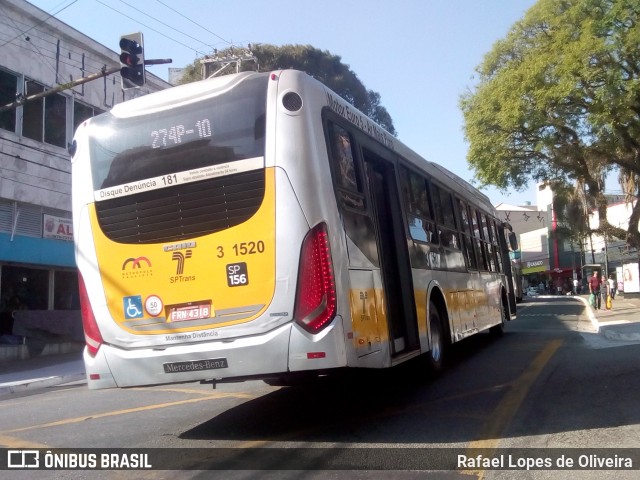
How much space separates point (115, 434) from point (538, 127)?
63.5ft

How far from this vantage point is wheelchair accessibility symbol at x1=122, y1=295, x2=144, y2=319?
6.14m

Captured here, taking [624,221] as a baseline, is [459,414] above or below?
below

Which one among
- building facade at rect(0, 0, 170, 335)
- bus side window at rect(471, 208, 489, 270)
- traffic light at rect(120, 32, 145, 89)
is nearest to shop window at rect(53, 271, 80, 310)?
building facade at rect(0, 0, 170, 335)

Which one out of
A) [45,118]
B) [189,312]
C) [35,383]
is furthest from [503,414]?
[45,118]

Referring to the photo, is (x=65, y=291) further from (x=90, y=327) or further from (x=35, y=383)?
(x=90, y=327)

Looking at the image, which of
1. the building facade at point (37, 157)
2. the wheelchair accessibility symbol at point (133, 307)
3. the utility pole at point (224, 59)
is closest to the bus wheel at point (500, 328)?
the wheelchair accessibility symbol at point (133, 307)

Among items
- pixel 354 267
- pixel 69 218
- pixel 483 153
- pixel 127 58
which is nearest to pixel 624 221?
pixel 483 153

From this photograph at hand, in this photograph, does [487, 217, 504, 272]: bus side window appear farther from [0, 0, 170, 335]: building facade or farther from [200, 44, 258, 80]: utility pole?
[200, 44, 258, 80]: utility pole

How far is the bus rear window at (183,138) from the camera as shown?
5949 millimetres

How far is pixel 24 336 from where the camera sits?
17.7 meters

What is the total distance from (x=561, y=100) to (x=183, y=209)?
17738 mm

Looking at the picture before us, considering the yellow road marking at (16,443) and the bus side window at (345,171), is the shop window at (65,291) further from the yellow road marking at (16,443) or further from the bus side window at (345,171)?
the bus side window at (345,171)

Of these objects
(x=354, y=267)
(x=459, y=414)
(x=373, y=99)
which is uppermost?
(x=373, y=99)

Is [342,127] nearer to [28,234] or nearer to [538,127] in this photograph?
[28,234]
